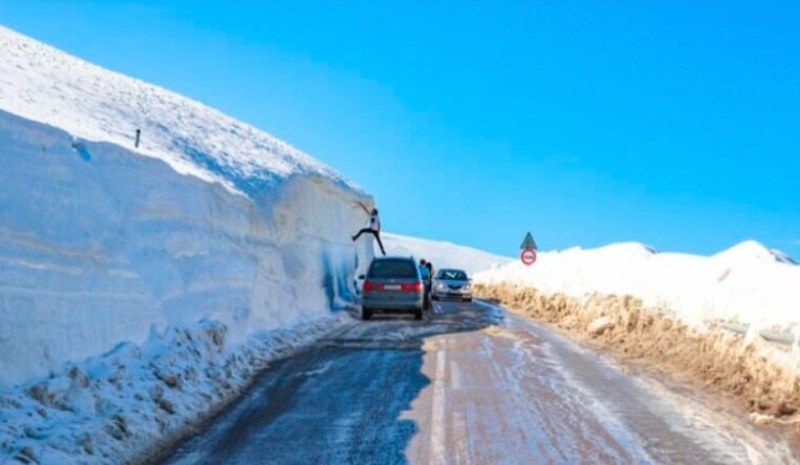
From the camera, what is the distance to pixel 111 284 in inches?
403

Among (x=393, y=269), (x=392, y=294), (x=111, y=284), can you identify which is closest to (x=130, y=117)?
(x=393, y=269)

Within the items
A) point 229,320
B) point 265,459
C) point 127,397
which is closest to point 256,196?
point 229,320

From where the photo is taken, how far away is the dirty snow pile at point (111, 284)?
754cm

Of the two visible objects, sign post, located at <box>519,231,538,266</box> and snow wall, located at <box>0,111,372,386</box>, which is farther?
sign post, located at <box>519,231,538,266</box>

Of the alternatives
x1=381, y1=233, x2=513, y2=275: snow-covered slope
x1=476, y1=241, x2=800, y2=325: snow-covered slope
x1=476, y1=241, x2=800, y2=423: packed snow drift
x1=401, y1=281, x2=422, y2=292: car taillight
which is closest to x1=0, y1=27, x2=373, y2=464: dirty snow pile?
x1=401, y1=281, x2=422, y2=292: car taillight

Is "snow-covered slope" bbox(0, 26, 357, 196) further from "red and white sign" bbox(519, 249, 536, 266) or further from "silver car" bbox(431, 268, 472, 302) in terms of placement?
"red and white sign" bbox(519, 249, 536, 266)

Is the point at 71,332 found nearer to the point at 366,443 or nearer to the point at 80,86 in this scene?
the point at 366,443

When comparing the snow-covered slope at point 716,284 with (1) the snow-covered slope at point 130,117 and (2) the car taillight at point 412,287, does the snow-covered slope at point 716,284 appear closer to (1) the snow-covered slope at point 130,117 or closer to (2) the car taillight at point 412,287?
(2) the car taillight at point 412,287

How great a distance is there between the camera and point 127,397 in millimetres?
8172

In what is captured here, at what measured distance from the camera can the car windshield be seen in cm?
3594

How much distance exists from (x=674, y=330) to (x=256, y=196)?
37.0 feet

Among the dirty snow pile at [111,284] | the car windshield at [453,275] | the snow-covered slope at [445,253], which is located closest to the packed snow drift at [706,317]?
the car windshield at [453,275]

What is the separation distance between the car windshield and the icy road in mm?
21554

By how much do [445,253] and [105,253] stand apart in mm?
144076
